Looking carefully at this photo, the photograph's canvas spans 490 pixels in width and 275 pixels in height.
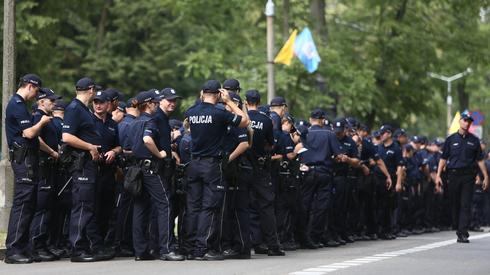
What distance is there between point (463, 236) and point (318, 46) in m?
15.0

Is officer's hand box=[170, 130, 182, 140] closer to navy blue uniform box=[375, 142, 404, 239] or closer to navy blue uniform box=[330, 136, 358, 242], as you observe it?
navy blue uniform box=[330, 136, 358, 242]

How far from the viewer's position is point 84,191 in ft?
46.4

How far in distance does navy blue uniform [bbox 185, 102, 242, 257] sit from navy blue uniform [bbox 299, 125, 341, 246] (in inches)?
→ 145

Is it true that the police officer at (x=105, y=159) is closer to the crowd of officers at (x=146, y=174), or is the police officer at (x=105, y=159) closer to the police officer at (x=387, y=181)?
the crowd of officers at (x=146, y=174)

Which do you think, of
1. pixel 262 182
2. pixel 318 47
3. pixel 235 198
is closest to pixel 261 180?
pixel 262 182

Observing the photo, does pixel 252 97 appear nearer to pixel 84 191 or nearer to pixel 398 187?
pixel 84 191

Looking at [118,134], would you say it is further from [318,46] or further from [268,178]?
[318,46]

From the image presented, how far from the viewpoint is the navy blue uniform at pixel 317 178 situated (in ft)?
59.1

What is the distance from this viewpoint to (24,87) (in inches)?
550

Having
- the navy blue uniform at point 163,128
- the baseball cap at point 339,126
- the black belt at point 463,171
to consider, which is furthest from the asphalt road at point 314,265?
the baseball cap at point 339,126

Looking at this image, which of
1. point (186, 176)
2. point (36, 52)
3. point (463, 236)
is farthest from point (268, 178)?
point (36, 52)

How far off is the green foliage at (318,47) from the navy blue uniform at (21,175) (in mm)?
15738

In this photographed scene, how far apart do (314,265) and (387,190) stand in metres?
7.90

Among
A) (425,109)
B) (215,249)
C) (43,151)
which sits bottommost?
(215,249)
